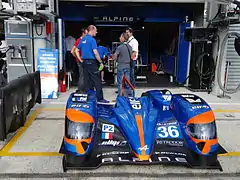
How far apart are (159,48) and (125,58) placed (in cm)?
915

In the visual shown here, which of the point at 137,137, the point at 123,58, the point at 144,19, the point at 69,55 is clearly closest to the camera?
the point at 137,137

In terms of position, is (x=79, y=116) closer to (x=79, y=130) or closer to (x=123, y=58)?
(x=79, y=130)

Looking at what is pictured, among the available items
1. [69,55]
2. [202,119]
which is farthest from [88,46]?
[69,55]

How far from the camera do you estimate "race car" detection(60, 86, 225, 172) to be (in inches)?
125

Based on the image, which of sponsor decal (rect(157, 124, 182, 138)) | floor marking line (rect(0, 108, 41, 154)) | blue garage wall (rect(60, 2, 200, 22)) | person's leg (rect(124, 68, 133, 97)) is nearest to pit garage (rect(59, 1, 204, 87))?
blue garage wall (rect(60, 2, 200, 22))

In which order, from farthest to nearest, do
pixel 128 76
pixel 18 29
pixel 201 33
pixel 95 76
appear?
1. pixel 201 33
2. pixel 18 29
3. pixel 128 76
4. pixel 95 76

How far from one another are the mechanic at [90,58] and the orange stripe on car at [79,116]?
9.24ft

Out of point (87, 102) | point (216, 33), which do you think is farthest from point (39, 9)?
point (216, 33)

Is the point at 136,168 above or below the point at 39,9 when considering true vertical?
below

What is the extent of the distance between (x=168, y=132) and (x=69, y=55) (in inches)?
330

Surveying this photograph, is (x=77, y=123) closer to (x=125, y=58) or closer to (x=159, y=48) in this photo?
(x=125, y=58)

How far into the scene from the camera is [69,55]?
11.2m

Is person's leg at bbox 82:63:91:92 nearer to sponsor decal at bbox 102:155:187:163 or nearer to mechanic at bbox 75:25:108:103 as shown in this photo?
mechanic at bbox 75:25:108:103

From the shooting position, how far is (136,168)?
334 cm
